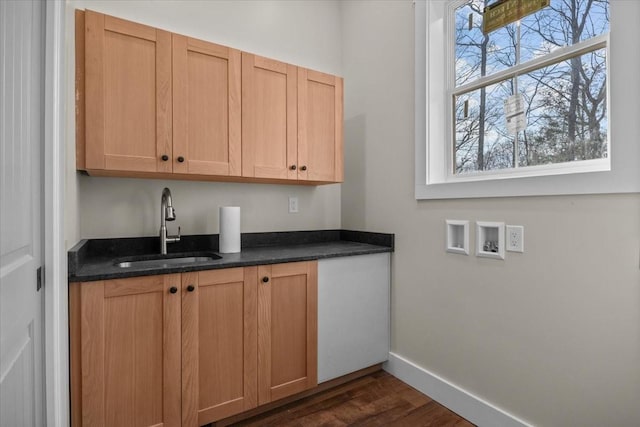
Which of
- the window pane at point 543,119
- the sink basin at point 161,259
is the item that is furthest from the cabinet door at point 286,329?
the window pane at point 543,119

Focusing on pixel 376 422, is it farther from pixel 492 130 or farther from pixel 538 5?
pixel 538 5

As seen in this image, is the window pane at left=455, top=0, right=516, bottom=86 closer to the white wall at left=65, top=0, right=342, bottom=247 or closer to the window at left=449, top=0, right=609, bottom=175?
the window at left=449, top=0, right=609, bottom=175

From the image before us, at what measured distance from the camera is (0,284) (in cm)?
87

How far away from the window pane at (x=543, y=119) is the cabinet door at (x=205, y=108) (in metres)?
1.36

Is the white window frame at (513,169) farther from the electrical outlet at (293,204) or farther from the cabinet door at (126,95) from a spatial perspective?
the cabinet door at (126,95)

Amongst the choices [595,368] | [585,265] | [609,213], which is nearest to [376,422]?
[595,368]

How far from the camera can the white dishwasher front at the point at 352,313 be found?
2033 mm

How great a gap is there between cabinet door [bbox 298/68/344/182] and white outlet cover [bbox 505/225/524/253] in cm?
114

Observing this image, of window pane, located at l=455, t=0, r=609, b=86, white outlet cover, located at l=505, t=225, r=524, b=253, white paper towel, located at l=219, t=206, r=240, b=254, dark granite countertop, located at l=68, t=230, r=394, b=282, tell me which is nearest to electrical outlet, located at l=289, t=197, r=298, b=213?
dark granite countertop, located at l=68, t=230, r=394, b=282

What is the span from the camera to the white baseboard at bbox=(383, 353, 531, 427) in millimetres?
1700

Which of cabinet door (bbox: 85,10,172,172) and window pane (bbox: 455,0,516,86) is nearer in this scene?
cabinet door (bbox: 85,10,172,172)

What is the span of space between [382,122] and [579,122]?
47.0 inches

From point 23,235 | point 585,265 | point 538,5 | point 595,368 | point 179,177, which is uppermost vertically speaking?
point 538,5

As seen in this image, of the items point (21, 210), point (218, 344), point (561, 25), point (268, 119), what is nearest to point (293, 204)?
point (268, 119)
